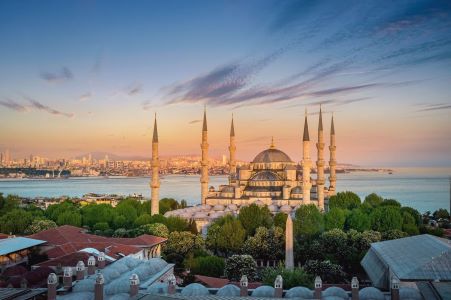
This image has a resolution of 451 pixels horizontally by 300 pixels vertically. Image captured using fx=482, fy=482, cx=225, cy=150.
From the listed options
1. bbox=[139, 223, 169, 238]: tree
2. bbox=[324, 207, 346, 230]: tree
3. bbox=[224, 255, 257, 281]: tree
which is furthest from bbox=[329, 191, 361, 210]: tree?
bbox=[224, 255, 257, 281]: tree

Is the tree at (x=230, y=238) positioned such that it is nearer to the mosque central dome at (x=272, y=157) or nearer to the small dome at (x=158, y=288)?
the small dome at (x=158, y=288)

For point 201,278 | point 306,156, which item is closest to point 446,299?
point 201,278

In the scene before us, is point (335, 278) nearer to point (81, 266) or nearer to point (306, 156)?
point (81, 266)

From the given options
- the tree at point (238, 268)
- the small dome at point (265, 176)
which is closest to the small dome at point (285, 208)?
the small dome at point (265, 176)

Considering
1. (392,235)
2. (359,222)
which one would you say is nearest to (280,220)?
(359,222)

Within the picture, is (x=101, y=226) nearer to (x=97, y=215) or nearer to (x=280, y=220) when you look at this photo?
(x=97, y=215)

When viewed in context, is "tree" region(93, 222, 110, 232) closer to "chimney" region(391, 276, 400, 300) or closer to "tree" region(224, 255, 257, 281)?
"tree" region(224, 255, 257, 281)
